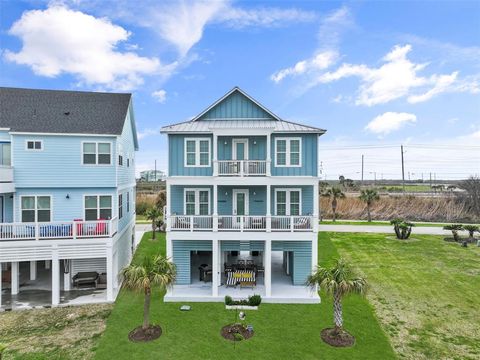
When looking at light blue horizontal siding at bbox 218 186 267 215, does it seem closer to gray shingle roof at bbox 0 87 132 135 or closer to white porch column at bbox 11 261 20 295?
gray shingle roof at bbox 0 87 132 135

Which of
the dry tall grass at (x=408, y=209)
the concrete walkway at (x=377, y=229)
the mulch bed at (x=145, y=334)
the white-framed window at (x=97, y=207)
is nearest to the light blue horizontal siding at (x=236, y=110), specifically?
the white-framed window at (x=97, y=207)

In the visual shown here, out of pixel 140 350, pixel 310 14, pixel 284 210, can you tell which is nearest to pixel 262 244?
pixel 284 210

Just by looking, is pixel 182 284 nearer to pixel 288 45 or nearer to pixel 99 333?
pixel 99 333

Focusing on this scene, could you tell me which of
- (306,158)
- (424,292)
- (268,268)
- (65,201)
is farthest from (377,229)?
(65,201)

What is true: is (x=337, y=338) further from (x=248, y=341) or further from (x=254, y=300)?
(x=254, y=300)

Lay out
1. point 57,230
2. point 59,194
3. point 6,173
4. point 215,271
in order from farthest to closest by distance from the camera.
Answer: point 59,194, point 6,173, point 57,230, point 215,271

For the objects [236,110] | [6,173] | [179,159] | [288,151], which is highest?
[236,110]
